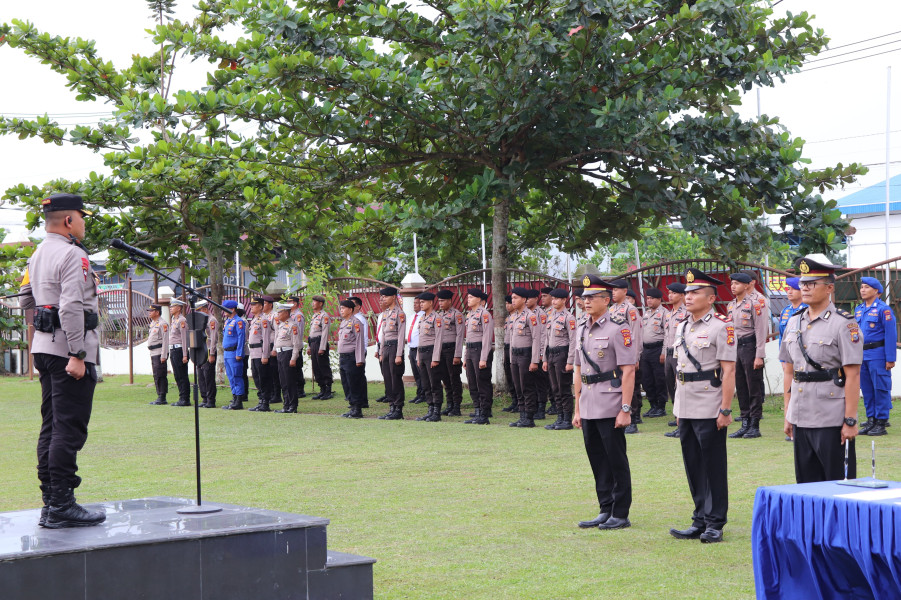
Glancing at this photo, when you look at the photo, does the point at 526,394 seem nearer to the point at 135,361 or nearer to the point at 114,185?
the point at 114,185

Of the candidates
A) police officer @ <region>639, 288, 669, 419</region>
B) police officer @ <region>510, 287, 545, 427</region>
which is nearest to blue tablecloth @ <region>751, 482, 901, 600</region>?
police officer @ <region>510, 287, 545, 427</region>

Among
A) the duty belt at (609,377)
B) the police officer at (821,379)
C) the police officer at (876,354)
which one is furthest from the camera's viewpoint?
the police officer at (876,354)

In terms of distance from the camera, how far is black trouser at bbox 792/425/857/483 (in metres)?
6.05

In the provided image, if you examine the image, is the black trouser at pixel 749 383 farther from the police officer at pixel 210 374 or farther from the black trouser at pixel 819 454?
the police officer at pixel 210 374

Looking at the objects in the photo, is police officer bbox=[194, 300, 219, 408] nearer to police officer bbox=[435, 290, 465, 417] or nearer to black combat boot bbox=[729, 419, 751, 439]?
police officer bbox=[435, 290, 465, 417]

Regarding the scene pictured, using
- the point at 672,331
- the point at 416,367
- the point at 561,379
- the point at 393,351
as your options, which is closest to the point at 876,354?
the point at 672,331

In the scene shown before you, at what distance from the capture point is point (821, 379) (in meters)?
6.14

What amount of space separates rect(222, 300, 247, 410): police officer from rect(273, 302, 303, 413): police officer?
1163 mm

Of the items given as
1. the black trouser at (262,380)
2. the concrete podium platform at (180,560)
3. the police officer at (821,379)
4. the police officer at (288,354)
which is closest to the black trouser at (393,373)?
the police officer at (288,354)

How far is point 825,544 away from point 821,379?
6.76 ft

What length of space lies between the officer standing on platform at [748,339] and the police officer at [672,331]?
25.2 inches

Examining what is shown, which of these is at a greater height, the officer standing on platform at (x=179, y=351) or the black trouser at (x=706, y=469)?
the officer standing on platform at (x=179, y=351)

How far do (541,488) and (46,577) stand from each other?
4758mm

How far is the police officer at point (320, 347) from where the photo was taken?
54.6 ft
